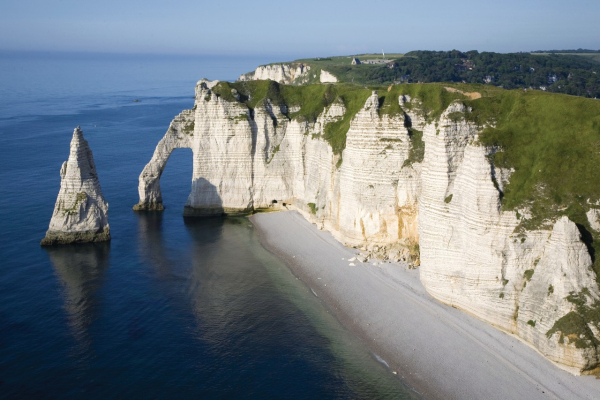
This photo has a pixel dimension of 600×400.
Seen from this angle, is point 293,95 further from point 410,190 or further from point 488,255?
point 488,255

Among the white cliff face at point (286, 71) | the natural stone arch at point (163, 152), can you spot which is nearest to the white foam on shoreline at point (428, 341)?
the natural stone arch at point (163, 152)

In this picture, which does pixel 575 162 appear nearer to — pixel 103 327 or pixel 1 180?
pixel 103 327

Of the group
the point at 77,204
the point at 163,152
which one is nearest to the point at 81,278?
the point at 77,204

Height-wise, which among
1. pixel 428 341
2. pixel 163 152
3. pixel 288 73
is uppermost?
pixel 288 73

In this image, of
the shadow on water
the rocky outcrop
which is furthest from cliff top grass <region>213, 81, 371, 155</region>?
the rocky outcrop

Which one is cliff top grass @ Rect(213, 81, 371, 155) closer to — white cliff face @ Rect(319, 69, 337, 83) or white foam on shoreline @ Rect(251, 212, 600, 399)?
white foam on shoreline @ Rect(251, 212, 600, 399)
